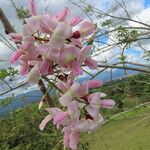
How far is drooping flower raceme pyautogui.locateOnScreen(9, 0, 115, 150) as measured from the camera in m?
0.75

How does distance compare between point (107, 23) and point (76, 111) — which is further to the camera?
point (107, 23)

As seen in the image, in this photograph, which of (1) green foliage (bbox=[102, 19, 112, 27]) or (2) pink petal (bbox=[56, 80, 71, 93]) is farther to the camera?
(1) green foliage (bbox=[102, 19, 112, 27])

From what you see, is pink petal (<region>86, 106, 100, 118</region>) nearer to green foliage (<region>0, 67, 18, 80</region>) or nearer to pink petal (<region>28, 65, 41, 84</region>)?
pink petal (<region>28, 65, 41, 84</region>)

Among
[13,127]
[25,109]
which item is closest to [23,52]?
[25,109]

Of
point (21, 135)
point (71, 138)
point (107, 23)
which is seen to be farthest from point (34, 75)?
point (21, 135)

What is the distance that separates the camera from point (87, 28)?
Result: 79cm

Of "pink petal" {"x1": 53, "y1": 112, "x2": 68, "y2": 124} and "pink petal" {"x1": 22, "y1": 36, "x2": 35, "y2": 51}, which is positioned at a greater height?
"pink petal" {"x1": 22, "y1": 36, "x2": 35, "y2": 51}

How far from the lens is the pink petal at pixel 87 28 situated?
2.56 feet

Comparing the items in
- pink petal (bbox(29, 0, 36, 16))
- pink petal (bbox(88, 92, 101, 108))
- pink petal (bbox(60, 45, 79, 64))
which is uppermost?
pink petal (bbox(29, 0, 36, 16))

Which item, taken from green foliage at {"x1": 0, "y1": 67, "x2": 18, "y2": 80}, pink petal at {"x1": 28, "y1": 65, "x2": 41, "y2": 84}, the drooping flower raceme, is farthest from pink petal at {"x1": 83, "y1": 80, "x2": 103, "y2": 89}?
green foliage at {"x1": 0, "y1": 67, "x2": 18, "y2": 80}

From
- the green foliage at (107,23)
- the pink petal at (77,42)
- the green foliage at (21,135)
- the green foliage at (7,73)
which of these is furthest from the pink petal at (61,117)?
the green foliage at (21,135)

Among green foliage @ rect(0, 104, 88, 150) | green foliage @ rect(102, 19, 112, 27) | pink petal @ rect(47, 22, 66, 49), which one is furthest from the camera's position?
green foliage @ rect(0, 104, 88, 150)

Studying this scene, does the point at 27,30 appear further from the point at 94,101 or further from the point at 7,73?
the point at 7,73

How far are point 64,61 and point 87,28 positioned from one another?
0.23 feet
